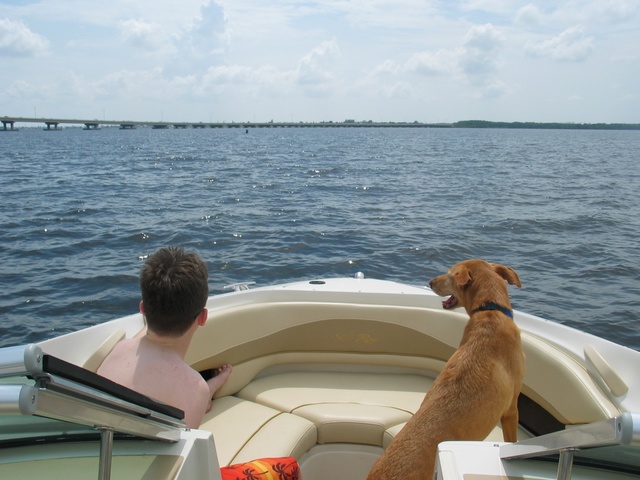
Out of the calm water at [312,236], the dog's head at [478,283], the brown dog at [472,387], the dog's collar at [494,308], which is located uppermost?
the dog's head at [478,283]

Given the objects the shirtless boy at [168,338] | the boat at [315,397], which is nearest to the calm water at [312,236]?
the boat at [315,397]

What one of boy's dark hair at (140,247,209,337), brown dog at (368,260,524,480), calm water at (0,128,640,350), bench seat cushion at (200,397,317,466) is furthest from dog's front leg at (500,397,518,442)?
calm water at (0,128,640,350)

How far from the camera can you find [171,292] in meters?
2.23

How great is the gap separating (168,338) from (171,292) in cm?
20

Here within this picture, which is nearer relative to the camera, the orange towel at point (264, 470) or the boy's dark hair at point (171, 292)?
the boy's dark hair at point (171, 292)

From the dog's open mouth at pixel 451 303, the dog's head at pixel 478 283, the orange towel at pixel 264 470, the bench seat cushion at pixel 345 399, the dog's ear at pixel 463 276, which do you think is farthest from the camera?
the dog's open mouth at pixel 451 303

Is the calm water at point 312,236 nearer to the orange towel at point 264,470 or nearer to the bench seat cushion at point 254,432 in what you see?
the bench seat cushion at point 254,432

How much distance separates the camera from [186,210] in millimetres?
17609

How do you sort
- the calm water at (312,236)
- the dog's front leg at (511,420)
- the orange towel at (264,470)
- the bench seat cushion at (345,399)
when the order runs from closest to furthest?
the orange towel at (264,470), the dog's front leg at (511,420), the bench seat cushion at (345,399), the calm water at (312,236)

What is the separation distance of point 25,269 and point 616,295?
11.5 metres

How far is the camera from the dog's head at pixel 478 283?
3418 mm

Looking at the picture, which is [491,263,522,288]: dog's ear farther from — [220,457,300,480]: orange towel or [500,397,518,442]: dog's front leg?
[220,457,300,480]: orange towel

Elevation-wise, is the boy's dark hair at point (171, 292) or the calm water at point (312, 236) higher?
the boy's dark hair at point (171, 292)

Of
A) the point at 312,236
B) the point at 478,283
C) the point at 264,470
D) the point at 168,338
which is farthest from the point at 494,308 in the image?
the point at 312,236
